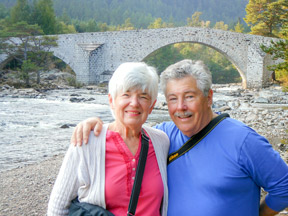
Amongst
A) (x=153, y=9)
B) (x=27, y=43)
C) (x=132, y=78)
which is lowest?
(x=132, y=78)

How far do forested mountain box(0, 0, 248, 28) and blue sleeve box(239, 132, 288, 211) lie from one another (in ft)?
226

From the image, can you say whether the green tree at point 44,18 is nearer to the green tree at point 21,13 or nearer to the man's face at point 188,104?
the green tree at point 21,13

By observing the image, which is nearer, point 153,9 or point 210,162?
point 210,162

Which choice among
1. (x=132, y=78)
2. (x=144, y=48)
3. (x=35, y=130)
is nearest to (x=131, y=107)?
(x=132, y=78)

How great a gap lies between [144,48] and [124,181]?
56.5ft

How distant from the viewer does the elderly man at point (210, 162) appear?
1149 mm

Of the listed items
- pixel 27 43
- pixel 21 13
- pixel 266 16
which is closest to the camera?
pixel 27 43

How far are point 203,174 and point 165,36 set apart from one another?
16.8 metres

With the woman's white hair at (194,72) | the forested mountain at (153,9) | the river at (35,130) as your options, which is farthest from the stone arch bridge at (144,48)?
the forested mountain at (153,9)

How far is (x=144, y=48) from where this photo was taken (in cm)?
1797

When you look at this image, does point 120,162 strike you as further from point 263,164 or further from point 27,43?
point 27,43

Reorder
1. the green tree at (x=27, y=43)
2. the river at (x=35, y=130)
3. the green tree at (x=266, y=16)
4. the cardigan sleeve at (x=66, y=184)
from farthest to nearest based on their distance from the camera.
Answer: the green tree at (x=266, y=16), the green tree at (x=27, y=43), the river at (x=35, y=130), the cardigan sleeve at (x=66, y=184)

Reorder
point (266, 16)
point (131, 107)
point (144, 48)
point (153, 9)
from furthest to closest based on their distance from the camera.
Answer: point (153, 9) → point (266, 16) → point (144, 48) → point (131, 107)

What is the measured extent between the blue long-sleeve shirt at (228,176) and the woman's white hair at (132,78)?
13.0 inches
